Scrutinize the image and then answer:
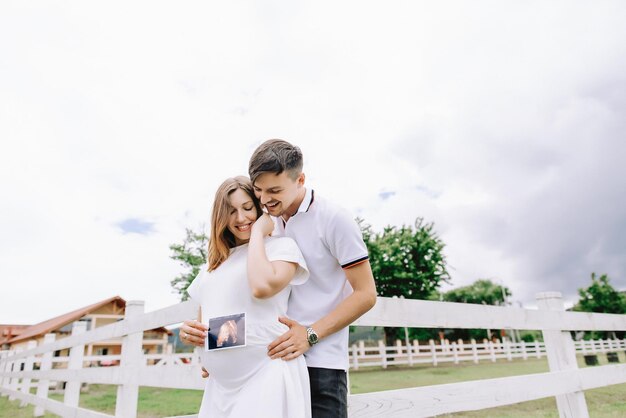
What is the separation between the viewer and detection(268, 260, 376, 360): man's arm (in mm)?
1315

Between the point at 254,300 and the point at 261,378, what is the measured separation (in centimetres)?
24

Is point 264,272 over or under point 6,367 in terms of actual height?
under

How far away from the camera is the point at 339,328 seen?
1.42m

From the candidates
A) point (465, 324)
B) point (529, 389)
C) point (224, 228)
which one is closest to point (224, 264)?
point (224, 228)

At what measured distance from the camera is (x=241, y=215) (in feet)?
4.99

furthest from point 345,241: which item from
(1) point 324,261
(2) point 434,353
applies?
(2) point 434,353

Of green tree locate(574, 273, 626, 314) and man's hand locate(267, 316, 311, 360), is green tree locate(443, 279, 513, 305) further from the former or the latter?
man's hand locate(267, 316, 311, 360)

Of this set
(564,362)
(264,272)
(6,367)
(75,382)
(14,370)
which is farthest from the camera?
(6,367)

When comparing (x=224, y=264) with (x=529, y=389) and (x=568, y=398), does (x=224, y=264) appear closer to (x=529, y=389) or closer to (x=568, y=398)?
(x=529, y=389)

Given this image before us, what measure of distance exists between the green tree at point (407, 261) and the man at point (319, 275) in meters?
17.3

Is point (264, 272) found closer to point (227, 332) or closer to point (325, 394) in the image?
point (227, 332)

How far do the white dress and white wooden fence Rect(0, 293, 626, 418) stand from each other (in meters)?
0.50

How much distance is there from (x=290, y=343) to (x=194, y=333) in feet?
1.12

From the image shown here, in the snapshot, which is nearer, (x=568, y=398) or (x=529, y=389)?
(x=529, y=389)
